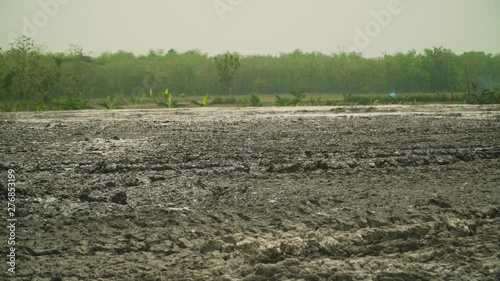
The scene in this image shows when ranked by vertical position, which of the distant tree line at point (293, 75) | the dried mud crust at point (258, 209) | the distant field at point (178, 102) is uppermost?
the distant tree line at point (293, 75)

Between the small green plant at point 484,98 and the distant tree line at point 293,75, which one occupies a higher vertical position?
the distant tree line at point 293,75

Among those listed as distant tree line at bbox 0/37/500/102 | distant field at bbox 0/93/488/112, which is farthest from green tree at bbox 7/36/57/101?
distant tree line at bbox 0/37/500/102

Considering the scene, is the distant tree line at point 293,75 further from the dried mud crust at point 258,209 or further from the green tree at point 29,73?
the dried mud crust at point 258,209

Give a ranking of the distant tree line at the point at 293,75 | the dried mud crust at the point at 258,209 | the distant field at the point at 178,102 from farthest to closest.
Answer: the distant tree line at the point at 293,75, the distant field at the point at 178,102, the dried mud crust at the point at 258,209

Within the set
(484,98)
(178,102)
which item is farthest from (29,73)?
(484,98)

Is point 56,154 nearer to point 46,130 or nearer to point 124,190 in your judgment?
point 124,190

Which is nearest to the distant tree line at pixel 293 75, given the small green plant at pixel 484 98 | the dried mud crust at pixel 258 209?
the small green plant at pixel 484 98

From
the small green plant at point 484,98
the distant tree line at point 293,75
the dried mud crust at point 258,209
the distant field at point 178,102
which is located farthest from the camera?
the distant tree line at point 293,75

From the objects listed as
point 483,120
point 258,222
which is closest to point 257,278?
point 258,222

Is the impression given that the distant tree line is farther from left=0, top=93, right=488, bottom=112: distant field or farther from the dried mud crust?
the dried mud crust

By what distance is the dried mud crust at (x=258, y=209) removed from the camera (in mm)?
3018

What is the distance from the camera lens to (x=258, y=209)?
4117mm

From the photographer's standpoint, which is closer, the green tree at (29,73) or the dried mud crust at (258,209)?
the dried mud crust at (258,209)

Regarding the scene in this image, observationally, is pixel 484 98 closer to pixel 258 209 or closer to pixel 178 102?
pixel 178 102
